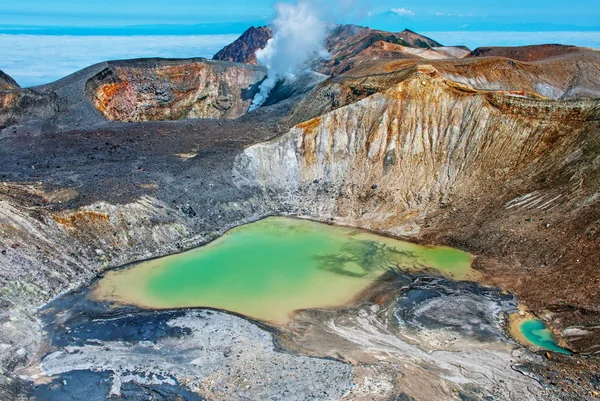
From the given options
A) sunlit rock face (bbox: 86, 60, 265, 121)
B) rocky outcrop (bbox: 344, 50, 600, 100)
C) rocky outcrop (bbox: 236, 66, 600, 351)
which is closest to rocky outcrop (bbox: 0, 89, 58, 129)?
sunlit rock face (bbox: 86, 60, 265, 121)

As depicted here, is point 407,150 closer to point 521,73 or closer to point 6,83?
point 521,73

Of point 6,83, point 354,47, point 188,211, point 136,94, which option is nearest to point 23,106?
point 6,83

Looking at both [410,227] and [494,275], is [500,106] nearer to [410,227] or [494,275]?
[410,227]

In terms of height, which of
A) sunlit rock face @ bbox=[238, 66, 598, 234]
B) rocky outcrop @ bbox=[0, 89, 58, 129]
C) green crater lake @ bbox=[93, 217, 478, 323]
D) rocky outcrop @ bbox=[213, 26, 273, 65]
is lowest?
green crater lake @ bbox=[93, 217, 478, 323]

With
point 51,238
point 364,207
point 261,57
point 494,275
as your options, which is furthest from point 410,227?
point 261,57

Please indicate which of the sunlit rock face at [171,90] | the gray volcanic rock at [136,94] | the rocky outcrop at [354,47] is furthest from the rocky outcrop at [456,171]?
the rocky outcrop at [354,47]

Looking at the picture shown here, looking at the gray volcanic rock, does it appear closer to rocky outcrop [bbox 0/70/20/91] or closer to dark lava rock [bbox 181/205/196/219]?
rocky outcrop [bbox 0/70/20/91]

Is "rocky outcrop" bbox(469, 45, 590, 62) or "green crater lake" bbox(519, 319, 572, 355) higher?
"rocky outcrop" bbox(469, 45, 590, 62)
